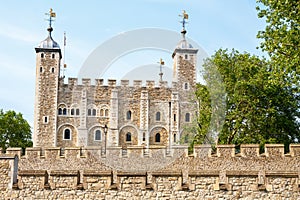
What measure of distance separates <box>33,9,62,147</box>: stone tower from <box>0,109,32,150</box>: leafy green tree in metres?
2.15

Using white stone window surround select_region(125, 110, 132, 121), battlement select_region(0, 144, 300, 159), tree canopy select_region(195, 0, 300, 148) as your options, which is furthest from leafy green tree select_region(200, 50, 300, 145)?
white stone window surround select_region(125, 110, 132, 121)

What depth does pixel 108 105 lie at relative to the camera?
60.6 meters

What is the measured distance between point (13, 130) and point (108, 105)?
11557mm

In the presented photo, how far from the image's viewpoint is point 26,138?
57.3m

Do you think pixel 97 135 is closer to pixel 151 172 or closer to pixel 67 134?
pixel 67 134

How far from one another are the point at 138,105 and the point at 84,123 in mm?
6609

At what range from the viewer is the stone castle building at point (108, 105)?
5938 cm

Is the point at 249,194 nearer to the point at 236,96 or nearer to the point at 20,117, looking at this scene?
the point at 236,96

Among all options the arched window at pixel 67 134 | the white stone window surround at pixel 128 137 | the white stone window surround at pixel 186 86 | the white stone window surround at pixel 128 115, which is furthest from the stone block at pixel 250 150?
the white stone window surround at pixel 128 115

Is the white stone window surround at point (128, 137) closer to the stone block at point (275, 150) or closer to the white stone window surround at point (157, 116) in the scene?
the white stone window surround at point (157, 116)

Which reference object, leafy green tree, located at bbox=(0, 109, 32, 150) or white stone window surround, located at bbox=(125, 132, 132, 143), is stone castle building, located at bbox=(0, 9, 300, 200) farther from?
white stone window surround, located at bbox=(125, 132, 132, 143)

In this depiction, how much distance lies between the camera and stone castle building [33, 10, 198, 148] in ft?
195

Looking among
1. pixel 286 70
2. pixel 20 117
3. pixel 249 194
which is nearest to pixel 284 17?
pixel 286 70

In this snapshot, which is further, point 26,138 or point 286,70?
point 26,138
